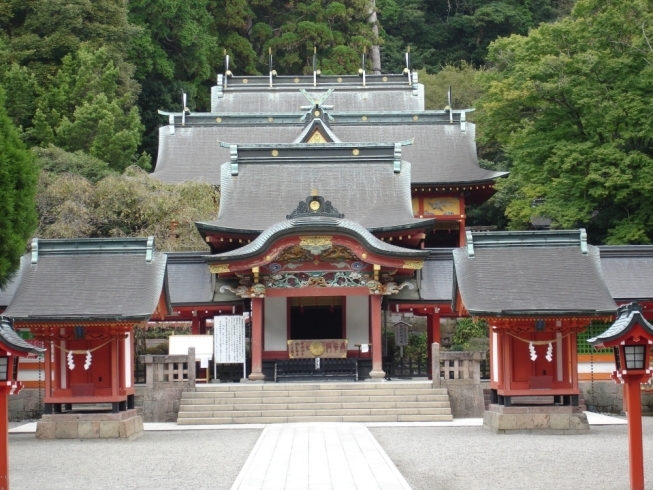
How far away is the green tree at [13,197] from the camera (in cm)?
2277

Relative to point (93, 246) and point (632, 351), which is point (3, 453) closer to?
point (632, 351)

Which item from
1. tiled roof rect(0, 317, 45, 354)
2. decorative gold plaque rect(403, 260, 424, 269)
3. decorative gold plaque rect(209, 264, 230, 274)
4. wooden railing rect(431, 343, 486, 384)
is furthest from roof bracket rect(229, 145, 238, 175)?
tiled roof rect(0, 317, 45, 354)

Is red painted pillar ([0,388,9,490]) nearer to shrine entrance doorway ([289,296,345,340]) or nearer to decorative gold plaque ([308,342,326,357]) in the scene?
decorative gold plaque ([308,342,326,357])

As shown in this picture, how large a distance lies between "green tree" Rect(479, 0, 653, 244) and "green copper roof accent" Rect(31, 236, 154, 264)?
1651 centimetres

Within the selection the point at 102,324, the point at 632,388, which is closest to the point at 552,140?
the point at 102,324

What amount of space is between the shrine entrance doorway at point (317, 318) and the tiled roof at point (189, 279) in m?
2.55

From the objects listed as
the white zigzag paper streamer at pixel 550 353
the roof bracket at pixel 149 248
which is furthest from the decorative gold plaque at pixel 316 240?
the white zigzag paper streamer at pixel 550 353

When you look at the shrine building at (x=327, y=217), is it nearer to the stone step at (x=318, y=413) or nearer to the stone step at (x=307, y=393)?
the stone step at (x=307, y=393)

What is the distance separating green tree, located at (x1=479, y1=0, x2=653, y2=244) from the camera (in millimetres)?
32031

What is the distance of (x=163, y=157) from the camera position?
39438mm

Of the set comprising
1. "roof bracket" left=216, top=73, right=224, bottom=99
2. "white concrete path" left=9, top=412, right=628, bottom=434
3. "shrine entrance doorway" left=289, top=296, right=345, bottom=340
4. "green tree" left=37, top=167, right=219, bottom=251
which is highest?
"roof bracket" left=216, top=73, right=224, bottom=99

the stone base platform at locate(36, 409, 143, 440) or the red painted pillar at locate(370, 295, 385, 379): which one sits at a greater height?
the red painted pillar at locate(370, 295, 385, 379)

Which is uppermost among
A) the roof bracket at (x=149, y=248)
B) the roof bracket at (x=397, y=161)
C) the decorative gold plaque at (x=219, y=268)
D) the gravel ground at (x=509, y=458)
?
the roof bracket at (x=397, y=161)

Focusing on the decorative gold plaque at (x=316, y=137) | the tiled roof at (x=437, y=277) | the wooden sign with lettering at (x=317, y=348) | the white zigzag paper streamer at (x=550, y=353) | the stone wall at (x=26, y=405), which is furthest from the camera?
the decorative gold plaque at (x=316, y=137)
